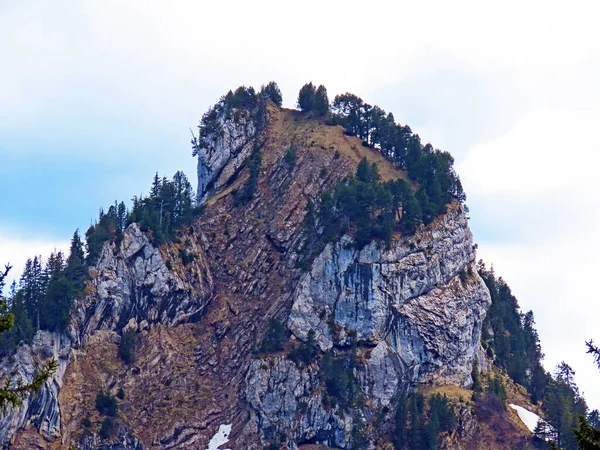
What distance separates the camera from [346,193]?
16288 cm

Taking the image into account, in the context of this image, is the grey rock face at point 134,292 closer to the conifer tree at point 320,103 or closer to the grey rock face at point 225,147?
the grey rock face at point 225,147

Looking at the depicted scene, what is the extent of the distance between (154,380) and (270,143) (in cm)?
5455

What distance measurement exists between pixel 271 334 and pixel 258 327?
692 cm

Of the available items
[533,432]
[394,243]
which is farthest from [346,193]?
[533,432]

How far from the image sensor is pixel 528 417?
151 meters

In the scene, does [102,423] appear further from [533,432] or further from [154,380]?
[533,432]

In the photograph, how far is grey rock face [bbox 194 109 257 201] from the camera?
184m

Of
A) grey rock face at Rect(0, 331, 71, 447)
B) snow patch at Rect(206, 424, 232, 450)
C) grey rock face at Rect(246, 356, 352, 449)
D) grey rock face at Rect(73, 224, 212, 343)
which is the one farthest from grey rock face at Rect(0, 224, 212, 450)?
grey rock face at Rect(246, 356, 352, 449)

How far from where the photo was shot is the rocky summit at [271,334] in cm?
14350

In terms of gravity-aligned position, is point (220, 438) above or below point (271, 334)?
below

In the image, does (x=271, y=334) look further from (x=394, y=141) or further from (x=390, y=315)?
A: (x=394, y=141)

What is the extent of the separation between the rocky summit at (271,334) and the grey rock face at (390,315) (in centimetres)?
23

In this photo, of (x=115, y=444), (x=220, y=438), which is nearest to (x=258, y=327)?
(x=220, y=438)

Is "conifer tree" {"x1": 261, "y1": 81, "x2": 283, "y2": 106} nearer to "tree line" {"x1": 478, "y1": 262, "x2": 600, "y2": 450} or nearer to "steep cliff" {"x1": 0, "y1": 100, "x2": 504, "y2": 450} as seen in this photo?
"steep cliff" {"x1": 0, "y1": 100, "x2": 504, "y2": 450}
